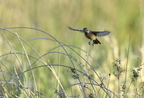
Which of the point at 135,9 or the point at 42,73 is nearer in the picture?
the point at 42,73

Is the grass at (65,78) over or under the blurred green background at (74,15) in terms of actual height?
under

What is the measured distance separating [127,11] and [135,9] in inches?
9.0

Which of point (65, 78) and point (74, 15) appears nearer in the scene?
point (65, 78)

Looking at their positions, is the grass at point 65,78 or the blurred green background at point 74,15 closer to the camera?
the grass at point 65,78

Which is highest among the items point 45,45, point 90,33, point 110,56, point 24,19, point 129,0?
point 129,0

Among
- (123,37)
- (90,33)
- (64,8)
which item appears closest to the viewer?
(90,33)

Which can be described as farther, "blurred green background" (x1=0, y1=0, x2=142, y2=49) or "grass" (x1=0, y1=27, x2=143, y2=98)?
"blurred green background" (x1=0, y1=0, x2=142, y2=49)

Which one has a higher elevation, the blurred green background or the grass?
the blurred green background

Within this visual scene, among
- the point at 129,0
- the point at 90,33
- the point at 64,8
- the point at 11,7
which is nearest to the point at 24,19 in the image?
the point at 11,7

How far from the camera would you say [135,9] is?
6102 millimetres

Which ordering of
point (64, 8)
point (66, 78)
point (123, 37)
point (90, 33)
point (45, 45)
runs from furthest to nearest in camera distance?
point (64, 8)
point (123, 37)
point (45, 45)
point (66, 78)
point (90, 33)

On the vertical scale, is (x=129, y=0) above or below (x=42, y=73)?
above

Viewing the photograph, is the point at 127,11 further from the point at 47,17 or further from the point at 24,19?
the point at 24,19

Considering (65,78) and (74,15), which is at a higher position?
(74,15)
